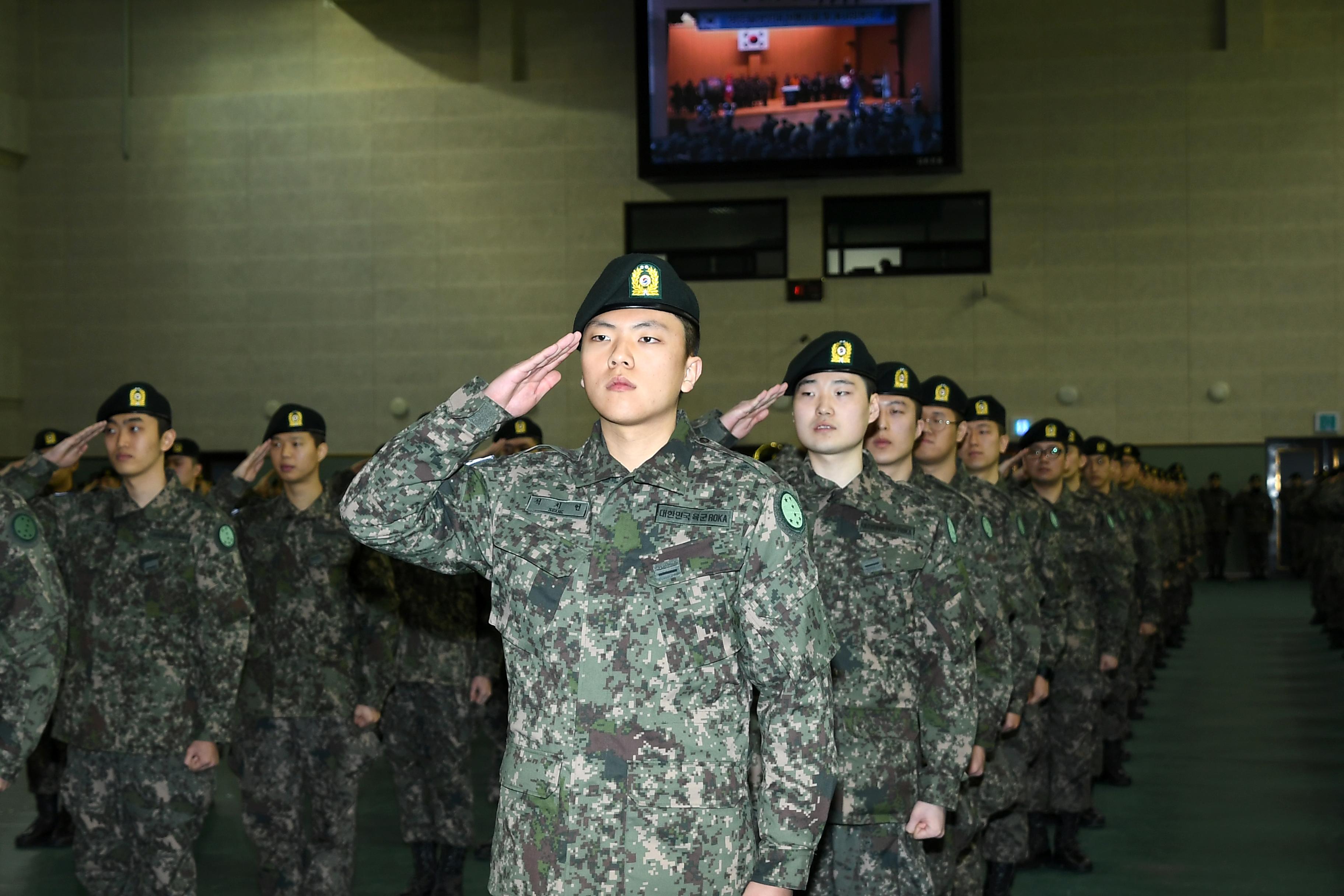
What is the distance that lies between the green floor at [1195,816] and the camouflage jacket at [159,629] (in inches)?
Answer: 53.1

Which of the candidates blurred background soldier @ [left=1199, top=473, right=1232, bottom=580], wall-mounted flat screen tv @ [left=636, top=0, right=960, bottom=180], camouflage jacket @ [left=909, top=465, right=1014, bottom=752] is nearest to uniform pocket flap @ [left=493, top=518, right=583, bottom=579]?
camouflage jacket @ [left=909, top=465, right=1014, bottom=752]

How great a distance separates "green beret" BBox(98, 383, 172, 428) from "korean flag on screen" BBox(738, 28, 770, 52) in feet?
44.2

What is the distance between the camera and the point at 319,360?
62.1 ft

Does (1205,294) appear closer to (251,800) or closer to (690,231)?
(690,231)

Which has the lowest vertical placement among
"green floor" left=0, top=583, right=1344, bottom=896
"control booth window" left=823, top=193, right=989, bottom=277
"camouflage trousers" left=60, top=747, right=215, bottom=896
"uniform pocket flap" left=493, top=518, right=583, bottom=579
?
"green floor" left=0, top=583, right=1344, bottom=896

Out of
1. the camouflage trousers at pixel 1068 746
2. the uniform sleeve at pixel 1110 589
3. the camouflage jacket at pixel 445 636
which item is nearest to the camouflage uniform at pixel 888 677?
the camouflage jacket at pixel 445 636

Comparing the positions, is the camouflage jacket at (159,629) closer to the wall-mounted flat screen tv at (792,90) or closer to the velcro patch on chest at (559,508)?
the velcro patch on chest at (559,508)

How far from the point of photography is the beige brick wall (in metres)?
18.2

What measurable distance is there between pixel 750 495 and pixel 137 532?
10.7 feet

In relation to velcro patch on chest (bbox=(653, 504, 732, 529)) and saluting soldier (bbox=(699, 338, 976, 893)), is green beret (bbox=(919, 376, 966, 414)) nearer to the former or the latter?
saluting soldier (bbox=(699, 338, 976, 893))

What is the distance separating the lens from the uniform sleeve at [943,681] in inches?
149

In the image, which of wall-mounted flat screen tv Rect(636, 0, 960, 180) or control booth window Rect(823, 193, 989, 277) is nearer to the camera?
wall-mounted flat screen tv Rect(636, 0, 960, 180)

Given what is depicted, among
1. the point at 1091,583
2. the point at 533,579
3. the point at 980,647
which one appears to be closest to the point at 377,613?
the point at 980,647

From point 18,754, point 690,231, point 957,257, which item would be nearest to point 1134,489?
point 957,257
